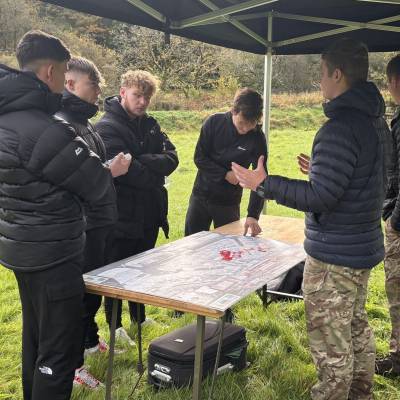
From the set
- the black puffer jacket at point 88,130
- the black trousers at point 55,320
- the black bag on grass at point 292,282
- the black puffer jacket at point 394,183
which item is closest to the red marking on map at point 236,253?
the black puffer jacket at point 88,130

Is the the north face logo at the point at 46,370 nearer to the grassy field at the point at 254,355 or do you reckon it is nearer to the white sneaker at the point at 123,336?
the grassy field at the point at 254,355

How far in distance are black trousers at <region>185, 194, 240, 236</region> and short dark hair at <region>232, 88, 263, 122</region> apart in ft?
2.58

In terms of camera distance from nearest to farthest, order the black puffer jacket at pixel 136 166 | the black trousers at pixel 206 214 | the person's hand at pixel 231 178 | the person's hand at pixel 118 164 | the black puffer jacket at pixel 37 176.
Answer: the black puffer jacket at pixel 37 176
the person's hand at pixel 118 164
the black puffer jacket at pixel 136 166
the person's hand at pixel 231 178
the black trousers at pixel 206 214

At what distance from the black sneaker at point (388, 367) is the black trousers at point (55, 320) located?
190 centimetres

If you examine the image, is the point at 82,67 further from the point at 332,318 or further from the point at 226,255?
the point at 332,318

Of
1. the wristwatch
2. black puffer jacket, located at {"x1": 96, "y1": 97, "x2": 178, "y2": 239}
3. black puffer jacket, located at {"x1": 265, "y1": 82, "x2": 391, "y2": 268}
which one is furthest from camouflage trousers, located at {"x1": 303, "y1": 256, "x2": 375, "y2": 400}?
black puffer jacket, located at {"x1": 96, "y1": 97, "x2": 178, "y2": 239}

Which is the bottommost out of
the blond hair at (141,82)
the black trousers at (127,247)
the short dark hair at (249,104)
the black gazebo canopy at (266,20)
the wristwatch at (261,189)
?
the black trousers at (127,247)

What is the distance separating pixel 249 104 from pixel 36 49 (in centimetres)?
186

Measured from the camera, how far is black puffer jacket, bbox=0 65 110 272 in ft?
6.31

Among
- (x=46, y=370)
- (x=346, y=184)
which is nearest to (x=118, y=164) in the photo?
(x=46, y=370)

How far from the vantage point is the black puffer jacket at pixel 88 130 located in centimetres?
259

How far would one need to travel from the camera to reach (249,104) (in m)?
3.53

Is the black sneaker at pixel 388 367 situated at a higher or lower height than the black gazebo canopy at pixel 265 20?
lower

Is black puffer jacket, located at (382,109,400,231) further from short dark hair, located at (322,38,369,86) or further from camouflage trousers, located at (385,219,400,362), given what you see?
short dark hair, located at (322,38,369,86)
